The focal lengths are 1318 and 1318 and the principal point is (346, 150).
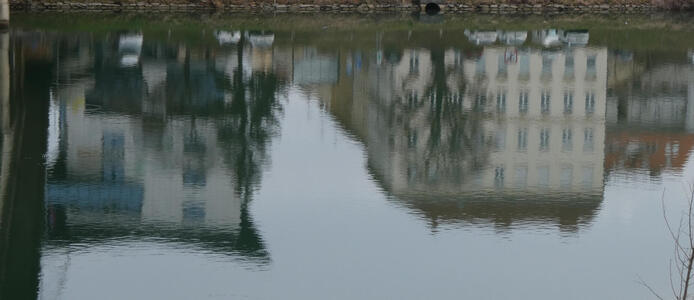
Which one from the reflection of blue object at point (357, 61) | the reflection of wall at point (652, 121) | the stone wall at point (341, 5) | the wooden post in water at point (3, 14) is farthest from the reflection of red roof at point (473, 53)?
the stone wall at point (341, 5)

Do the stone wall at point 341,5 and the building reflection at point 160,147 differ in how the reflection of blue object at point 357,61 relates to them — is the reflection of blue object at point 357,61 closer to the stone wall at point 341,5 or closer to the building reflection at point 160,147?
the building reflection at point 160,147

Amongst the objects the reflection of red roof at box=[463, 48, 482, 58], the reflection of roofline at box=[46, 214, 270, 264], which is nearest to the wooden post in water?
the reflection of red roof at box=[463, 48, 482, 58]

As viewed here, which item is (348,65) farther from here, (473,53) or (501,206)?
(501,206)

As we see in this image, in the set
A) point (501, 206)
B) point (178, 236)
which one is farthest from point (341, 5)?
point (178, 236)

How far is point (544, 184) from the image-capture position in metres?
28.6

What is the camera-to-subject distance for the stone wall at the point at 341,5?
65.5 meters

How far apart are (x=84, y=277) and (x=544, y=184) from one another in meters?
13.6

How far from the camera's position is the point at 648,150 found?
3105 cm

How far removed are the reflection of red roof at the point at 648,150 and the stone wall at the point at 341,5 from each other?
33789 mm

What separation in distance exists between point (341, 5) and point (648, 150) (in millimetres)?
39647

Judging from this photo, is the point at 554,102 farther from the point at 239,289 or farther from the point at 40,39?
the point at 239,289

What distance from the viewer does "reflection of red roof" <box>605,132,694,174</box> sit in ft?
94.8

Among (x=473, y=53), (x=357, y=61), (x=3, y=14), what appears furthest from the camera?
(x=3, y=14)

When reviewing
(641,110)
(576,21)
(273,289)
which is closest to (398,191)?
(273,289)
